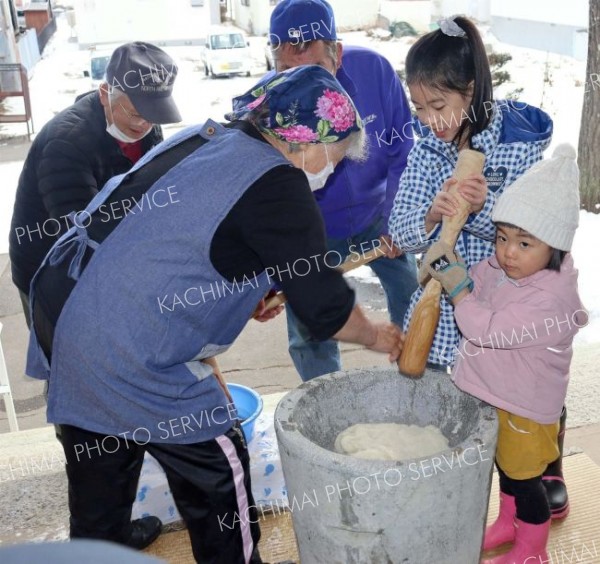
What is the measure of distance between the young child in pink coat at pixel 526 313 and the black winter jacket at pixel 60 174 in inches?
49.9

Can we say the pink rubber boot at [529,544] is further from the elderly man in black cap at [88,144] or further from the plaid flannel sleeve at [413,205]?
the elderly man in black cap at [88,144]

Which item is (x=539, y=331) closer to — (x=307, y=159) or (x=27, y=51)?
(x=307, y=159)

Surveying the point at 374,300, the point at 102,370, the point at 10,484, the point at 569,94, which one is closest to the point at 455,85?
the point at 102,370

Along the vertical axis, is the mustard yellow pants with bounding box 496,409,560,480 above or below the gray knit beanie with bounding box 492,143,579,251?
below

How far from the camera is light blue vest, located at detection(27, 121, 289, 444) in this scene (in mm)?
1754

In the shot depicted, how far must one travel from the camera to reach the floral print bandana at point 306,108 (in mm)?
1770

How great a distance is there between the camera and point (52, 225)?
107 inches

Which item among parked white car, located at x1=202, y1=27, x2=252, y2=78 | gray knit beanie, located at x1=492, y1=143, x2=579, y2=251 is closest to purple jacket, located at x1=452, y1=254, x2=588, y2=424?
gray knit beanie, located at x1=492, y1=143, x2=579, y2=251

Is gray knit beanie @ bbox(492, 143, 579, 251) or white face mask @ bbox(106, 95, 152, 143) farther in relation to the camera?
white face mask @ bbox(106, 95, 152, 143)

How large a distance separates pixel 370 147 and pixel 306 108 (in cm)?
133

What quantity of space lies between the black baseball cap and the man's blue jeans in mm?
872

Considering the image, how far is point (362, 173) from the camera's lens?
3.12 m

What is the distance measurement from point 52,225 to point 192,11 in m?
24.7

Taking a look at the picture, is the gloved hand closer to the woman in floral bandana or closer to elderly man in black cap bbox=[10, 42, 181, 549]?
the woman in floral bandana
